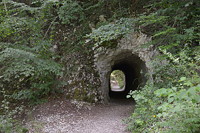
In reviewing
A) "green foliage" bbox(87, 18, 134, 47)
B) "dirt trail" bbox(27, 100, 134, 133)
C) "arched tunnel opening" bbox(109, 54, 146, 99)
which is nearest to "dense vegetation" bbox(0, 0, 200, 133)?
"green foliage" bbox(87, 18, 134, 47)

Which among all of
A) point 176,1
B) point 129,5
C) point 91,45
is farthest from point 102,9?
point 176,1

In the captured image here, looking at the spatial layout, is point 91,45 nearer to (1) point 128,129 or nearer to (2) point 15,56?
(2) point 15,56

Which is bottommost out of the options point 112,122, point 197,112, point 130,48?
point 112,122

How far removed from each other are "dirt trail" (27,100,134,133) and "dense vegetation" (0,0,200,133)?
67 centimetres

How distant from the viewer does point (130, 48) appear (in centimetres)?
821

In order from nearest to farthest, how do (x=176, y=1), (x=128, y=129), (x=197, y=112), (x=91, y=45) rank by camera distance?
(x=197, y=112) → (x=128, y=129) → (x=176, y=1) → (x=91, y=45)

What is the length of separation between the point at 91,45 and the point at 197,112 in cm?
695

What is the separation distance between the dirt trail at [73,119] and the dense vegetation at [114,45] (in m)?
0.67

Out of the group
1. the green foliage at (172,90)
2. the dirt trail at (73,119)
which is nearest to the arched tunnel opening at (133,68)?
the green foliage at (172,90)

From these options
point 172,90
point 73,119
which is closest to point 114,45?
point 73,119

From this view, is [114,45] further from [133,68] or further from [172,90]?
[172,90]

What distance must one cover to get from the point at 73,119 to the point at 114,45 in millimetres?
4463

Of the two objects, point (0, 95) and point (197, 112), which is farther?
point (0, 95)

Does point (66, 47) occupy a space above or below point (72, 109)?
above
